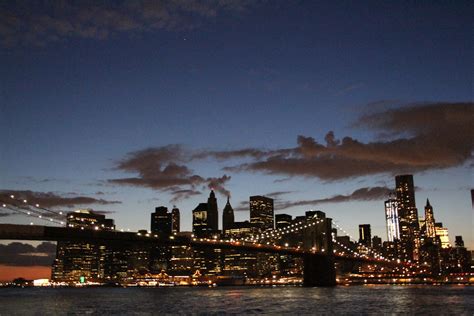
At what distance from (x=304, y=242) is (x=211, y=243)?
21.6 metres

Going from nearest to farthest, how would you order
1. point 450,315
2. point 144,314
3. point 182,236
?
point 450,315 → point 144,314 → point 182,236

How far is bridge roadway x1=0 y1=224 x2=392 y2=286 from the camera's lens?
5669 centimetres

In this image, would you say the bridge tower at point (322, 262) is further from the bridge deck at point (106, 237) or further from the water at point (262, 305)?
the water at point (262, 305)

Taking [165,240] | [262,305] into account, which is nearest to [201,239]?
[165,240]

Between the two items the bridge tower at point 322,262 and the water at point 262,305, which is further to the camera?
the bridge tower at point 322,262

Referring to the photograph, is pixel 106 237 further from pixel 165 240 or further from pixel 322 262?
pixel 322 262

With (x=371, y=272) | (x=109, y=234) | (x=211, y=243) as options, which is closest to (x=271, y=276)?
(x=371, y=272)

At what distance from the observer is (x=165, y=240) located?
71688 millimetres

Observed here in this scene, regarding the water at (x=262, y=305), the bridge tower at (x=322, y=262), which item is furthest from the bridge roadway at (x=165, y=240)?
the water at (x=262, y=305)

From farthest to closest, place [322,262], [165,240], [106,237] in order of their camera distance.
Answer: [322,262]
[165,240]
[106,237]

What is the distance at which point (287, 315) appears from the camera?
39031mm

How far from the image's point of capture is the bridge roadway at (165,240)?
186 ft

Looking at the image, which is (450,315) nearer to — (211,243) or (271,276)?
(211,243)

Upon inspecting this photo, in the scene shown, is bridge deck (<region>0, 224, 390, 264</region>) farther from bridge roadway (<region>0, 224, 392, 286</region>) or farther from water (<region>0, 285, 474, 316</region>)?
water (<region>0, 285, 474, 316</region>)
